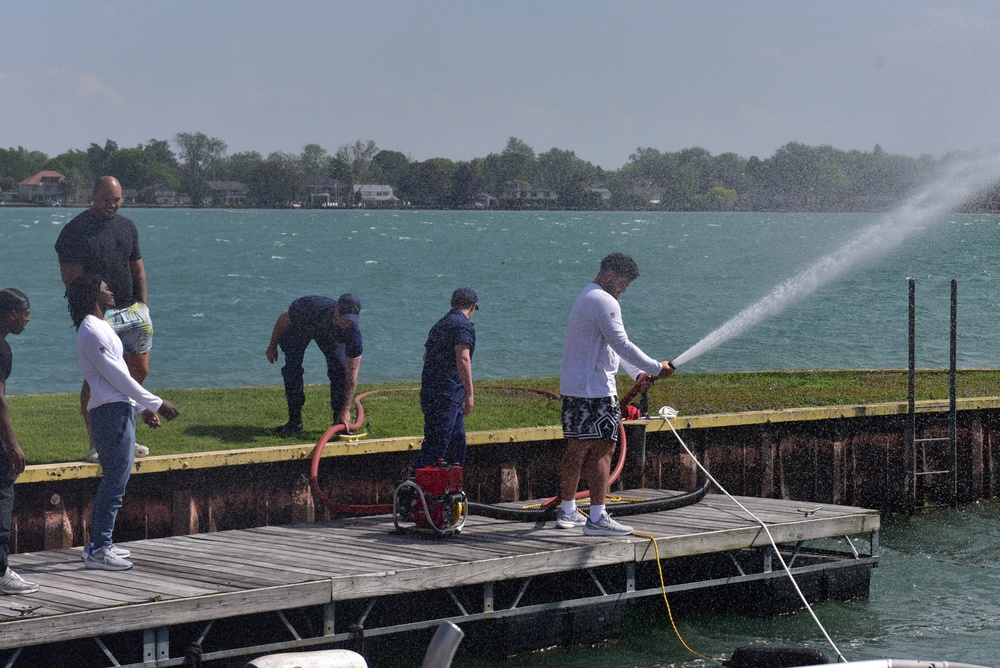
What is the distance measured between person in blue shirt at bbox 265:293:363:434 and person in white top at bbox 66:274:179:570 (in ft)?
13.0

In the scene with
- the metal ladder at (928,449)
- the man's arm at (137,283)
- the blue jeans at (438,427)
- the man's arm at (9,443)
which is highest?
the man's arm at (137,283)

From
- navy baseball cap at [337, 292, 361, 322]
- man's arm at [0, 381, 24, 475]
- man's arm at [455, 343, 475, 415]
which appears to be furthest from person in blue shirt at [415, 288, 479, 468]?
man's arm at [0, 381, 24, 475]

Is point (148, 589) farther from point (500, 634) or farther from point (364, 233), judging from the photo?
point (364, 233)

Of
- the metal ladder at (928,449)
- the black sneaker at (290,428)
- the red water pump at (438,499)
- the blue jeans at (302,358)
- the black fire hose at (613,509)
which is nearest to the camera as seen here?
the red water pump at (438,499)

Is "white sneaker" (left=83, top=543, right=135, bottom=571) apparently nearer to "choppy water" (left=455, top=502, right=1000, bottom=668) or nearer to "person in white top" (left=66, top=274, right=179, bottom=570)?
"person in white top" (left=66, top=274, right=179, bottom=570)

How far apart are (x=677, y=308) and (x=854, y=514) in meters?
52.0

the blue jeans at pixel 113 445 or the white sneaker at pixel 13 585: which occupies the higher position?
the blue jeans at pixel 113 445

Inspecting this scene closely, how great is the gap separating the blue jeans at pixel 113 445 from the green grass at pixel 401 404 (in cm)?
301

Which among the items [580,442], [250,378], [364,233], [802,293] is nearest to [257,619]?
[580,442]

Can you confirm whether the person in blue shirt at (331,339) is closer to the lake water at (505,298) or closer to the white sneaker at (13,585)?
the white sneaker at (13,585)

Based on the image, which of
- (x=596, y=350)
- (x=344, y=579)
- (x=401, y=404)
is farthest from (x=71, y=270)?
(x=401, y=404)

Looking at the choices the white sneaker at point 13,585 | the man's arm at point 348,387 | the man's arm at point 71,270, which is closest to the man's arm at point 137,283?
the man's arm at point 71,270

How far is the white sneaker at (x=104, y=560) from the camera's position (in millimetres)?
10062

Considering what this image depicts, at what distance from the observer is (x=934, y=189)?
20.5 meters
